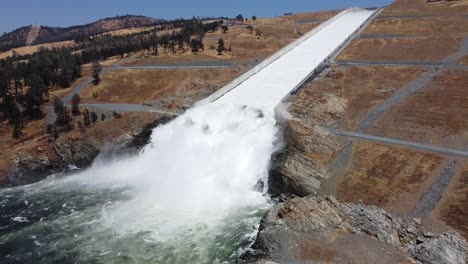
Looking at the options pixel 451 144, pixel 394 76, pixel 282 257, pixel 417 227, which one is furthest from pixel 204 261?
pixel 394 76

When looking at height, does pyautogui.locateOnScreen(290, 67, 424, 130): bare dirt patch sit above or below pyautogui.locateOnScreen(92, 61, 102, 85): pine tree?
below

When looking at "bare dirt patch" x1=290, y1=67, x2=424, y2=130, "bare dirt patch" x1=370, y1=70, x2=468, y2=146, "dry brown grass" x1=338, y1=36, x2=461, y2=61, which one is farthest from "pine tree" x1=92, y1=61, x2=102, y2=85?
"bare dirt patch" x1=370, y1=70, x2=468, y2=146

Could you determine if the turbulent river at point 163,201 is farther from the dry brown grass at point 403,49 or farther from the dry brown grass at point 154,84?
the dry brown grass at point 403,49

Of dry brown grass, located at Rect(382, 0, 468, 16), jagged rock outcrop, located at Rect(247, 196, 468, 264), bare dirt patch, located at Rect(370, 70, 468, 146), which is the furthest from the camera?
dry brown grass, located at Rect(382, 0, 468, 16)

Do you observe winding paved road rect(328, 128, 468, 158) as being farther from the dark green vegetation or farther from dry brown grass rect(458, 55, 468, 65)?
the dark green vegetation

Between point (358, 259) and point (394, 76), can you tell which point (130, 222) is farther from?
point (394, 76)

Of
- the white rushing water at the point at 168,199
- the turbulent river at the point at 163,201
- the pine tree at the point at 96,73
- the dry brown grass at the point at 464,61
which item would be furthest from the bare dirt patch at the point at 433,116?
the pine tree at the point at 96,73
